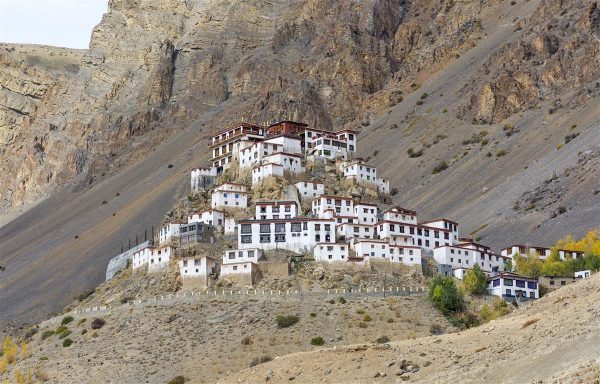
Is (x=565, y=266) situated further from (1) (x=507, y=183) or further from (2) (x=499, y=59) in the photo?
(2) (x=499, y=59)

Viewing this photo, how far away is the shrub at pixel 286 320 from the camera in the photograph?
84312 millimetres

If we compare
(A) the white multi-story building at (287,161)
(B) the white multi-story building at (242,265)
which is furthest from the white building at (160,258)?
(A) the white multi-story building at (287,161)

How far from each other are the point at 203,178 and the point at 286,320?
35.7 meters

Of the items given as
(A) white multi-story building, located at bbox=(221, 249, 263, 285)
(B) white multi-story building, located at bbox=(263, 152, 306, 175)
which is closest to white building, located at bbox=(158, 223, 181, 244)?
(A) white multi-story building, located at bbox=(221, 249, 263, 285)

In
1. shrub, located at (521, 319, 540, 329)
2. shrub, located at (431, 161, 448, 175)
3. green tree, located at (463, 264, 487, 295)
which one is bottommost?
shrub, located at (521, 319, 540, 329)

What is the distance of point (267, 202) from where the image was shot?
102 meters

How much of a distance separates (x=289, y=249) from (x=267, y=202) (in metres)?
7.18

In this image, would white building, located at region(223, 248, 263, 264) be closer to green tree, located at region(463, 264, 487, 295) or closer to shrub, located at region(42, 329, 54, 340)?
shrub, located at region(42, 329, 54, 340)

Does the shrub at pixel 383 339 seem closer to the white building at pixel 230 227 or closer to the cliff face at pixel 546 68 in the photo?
the white building at pixel 230 227

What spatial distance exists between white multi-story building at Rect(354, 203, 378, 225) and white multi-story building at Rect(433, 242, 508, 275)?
690 centimetres

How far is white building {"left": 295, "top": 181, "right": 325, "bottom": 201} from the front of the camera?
106 m

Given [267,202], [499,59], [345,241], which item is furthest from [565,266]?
[499,59]

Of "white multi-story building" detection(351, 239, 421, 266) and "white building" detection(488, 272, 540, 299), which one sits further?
"white multi-story building" detection(351, 239, 421, 266)

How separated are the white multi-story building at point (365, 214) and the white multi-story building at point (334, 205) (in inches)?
20.7
